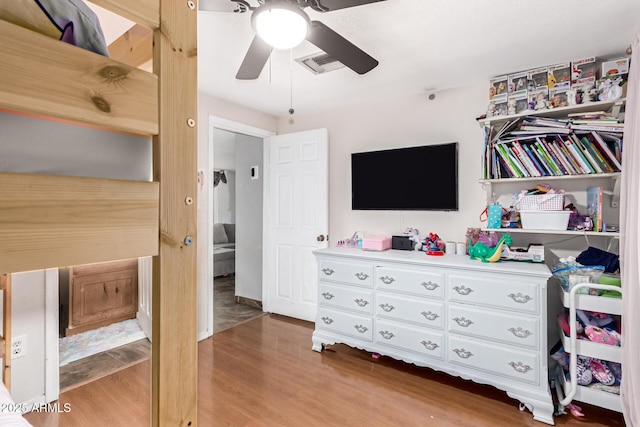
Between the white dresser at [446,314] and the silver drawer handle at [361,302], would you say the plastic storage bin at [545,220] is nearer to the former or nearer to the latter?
the white dresser at [446,314]

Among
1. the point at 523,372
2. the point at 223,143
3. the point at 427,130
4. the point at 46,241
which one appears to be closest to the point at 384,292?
the point at 523,372

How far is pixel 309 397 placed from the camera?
81.7 inches

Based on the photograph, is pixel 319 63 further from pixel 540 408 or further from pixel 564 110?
pixel 540 408

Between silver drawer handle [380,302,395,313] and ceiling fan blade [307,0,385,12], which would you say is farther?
silver drawer handle [380,302,395,313]

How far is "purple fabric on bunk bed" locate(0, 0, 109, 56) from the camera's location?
0.54 m

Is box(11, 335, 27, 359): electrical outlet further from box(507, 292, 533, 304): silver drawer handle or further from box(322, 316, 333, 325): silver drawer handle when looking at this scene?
box(507, 292, 533, 304): silver drawer handle

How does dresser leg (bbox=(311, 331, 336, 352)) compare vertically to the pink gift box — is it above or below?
below

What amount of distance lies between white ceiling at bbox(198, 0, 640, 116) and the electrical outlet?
6.91 ft

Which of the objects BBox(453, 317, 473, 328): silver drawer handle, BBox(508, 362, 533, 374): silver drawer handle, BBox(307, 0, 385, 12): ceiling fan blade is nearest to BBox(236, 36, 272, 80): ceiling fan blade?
BBox(307, 0, 385, 12): ceiling fan blade

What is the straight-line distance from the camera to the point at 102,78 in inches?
24.0

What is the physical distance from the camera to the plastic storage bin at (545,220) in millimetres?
2088

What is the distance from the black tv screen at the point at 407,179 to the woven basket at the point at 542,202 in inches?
19.1

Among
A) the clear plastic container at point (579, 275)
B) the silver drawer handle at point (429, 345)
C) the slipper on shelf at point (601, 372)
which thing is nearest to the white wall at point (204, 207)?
the silver drawer handle at point (429, 345)

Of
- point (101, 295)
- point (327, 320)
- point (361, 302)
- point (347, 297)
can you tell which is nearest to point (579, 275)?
point (361, 302)
